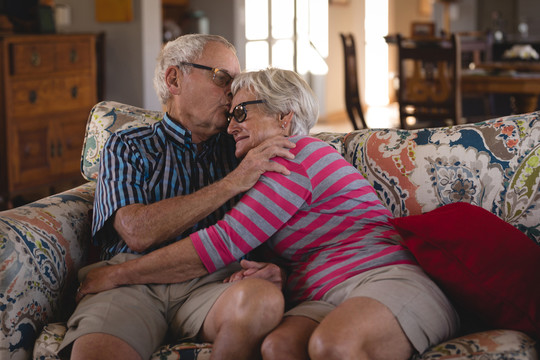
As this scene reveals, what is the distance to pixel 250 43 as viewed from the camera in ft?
21.8

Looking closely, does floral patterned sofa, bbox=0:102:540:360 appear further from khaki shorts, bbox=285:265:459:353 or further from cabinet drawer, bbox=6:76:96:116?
cabinet drawer, bbox=6:76:96:116

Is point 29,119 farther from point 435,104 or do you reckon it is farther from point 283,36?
point 283,36

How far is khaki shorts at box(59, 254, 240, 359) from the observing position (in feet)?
4.77

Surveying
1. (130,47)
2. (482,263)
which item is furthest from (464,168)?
(130,47)

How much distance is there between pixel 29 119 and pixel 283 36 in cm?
374

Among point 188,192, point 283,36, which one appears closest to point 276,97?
point 188,192

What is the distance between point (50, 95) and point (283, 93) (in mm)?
2864

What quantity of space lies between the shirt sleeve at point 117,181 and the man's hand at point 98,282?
5.2 inches

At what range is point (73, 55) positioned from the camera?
4.33m

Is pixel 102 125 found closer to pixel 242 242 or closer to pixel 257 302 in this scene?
pixel 242 242

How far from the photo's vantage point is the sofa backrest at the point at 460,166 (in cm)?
170

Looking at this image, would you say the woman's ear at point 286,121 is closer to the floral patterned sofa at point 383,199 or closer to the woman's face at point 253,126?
the woman's face at point 253,126

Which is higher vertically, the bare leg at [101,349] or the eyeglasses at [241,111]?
the eyeglasses at [241,111]

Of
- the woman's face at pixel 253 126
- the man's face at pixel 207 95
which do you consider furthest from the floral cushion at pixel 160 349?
the man's face at pixel 207 95
